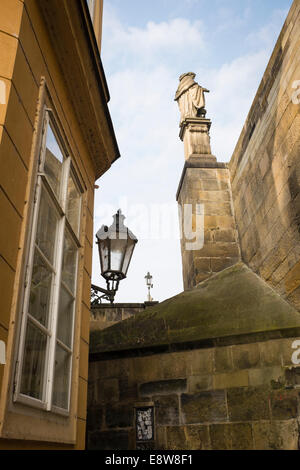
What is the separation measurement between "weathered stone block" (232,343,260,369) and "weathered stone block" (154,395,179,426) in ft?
3.08

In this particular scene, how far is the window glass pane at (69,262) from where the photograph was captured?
10.3 feet

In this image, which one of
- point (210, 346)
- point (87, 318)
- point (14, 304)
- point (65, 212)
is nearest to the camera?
point (14, 304)

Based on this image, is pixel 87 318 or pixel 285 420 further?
pixel 285 420

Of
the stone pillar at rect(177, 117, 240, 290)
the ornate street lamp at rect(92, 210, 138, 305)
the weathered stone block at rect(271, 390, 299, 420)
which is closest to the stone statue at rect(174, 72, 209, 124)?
the stone pillar at rect(177, 117, 240, 290)

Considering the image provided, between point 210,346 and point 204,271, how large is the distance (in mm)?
2538

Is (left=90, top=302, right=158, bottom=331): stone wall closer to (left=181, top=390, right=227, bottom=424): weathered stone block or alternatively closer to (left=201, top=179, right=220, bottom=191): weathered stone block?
(left=181, top=390, right=227, bottom=424): weathered stone block

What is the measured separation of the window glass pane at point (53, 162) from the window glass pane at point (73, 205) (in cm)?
35

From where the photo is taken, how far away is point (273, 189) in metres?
6.38

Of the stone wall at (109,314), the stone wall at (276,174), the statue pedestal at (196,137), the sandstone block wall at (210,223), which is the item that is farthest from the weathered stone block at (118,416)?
the statue pedestal at (196,137)

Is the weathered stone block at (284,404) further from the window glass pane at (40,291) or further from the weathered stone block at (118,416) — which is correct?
the window glass pane at (40,291)

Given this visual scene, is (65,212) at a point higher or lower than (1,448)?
higher

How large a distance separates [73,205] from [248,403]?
3219 millimetres

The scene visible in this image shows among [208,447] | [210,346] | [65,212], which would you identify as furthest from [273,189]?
[65,212]
